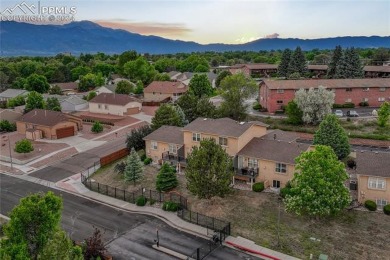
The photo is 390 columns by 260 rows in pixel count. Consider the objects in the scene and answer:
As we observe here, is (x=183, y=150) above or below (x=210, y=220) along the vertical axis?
above

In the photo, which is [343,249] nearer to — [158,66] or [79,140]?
[79,140]

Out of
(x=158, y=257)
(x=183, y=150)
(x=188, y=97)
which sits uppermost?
(x=188, y=97)

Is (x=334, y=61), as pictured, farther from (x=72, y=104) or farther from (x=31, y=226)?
(x=31, y=226)

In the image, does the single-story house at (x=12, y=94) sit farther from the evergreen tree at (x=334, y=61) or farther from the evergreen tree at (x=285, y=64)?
the evergreen tree at (x=334, y=61)

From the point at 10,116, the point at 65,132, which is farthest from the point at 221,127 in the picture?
the point at 10,116

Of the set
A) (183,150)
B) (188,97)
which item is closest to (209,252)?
(183,150)

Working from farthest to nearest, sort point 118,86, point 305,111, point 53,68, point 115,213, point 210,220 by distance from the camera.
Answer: point 53,68 → point 118,86 → point 305,111 → point 115,213 → point 210,220

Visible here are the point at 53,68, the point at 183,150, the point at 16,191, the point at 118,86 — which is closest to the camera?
Result: the point at 16,191
